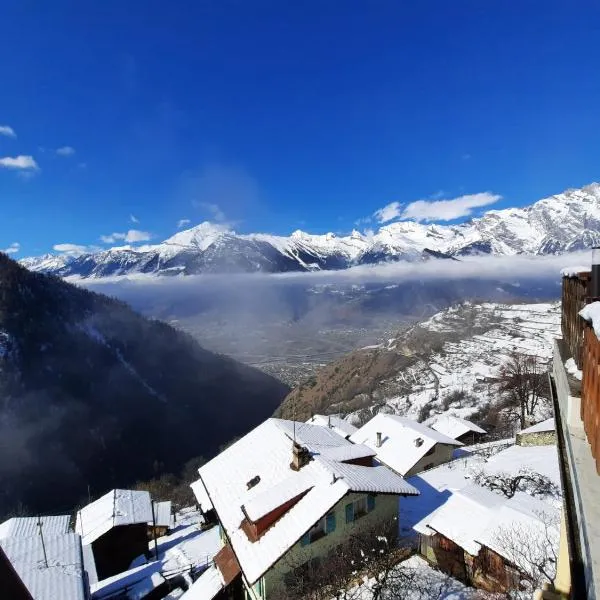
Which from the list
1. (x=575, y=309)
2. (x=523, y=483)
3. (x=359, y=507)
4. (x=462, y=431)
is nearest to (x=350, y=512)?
(x=359, y=507)

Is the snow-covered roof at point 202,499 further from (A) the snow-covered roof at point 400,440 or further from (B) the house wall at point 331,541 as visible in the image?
(B) the house wall at point 331,541

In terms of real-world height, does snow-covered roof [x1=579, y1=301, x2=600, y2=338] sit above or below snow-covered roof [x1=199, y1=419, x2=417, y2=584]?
above

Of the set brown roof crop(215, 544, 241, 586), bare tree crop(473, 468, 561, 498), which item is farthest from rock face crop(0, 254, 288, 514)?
bare tree crop(473, 468, 561, 498)

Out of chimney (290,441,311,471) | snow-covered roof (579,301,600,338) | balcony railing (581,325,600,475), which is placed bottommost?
chimney (290,441,311,471)

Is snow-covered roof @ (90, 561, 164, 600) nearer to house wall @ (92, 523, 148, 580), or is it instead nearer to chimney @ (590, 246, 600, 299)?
house wall @ (92, 523, 148, 580)

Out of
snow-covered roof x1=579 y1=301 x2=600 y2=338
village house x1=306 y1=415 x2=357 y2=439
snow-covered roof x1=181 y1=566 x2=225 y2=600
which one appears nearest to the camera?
snow-covered roof x1=579 y1=301 x2=600 y2=338

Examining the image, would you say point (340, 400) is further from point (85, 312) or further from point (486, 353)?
point (85, 312)
